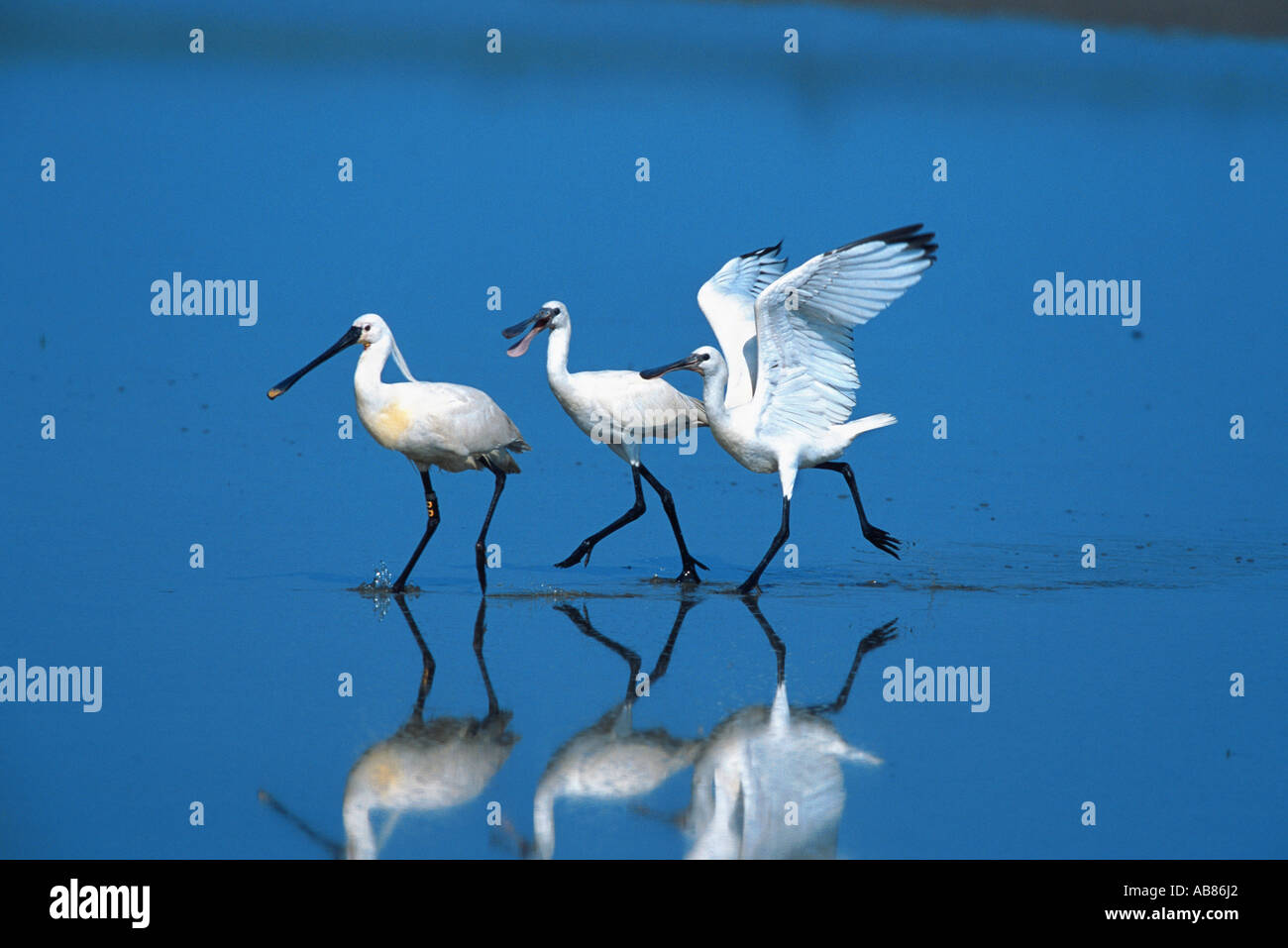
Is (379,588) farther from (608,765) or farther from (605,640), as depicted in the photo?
(608,765)

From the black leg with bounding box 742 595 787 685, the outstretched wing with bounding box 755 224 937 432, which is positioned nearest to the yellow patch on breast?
the outstretched wing with bounding box 755 224 937 432

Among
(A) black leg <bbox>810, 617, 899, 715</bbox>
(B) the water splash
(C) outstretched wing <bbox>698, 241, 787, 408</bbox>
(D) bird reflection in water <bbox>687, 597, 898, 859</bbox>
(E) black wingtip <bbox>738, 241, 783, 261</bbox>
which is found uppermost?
(E) black wingtip <bbox>738, 241, 783, 261</bbox>

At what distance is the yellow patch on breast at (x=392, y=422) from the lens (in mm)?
10094

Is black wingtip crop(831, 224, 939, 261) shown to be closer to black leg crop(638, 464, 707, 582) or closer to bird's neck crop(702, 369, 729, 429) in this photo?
bird's neck crop(702, 369, 729, 429)

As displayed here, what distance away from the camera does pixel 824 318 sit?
998 centimetres

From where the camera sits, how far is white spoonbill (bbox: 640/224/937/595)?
9.59 m

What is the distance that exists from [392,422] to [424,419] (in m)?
0.19

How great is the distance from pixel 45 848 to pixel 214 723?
4.55 feet

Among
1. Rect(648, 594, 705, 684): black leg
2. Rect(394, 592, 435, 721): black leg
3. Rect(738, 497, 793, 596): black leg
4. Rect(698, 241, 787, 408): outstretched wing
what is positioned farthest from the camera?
Rect(698, 241, 787, 408): outstretched wing

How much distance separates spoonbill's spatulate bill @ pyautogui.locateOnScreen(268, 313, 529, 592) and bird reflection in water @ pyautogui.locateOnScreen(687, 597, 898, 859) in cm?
300

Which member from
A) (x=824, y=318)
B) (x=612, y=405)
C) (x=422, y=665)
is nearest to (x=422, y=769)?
(x=422, y=665)

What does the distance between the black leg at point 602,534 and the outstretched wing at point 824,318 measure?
138 centimetres

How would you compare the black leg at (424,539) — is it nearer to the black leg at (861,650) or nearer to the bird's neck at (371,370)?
the bird's neck at (371,370)

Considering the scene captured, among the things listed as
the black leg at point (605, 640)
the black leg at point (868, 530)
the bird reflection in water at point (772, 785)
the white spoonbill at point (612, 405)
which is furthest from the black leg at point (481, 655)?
the black leg at point (868, 530)
